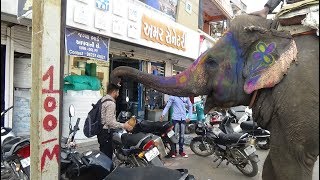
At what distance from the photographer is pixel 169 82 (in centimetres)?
250

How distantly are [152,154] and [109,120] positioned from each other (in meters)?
0.86

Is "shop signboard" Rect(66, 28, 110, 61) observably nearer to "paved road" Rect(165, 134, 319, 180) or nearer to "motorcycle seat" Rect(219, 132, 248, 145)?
"paved road" Rect(165, 134, 319, 180)

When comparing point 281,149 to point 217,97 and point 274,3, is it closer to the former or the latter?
point 217,97

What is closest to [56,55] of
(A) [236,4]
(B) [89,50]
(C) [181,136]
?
(B) [89,50]

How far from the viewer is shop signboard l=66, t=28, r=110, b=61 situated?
6.71 meters

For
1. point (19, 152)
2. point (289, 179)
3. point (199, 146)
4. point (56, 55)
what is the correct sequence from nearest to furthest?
point (289, 179) < point (56, 55) < point (19, 152) < point (199, 146)

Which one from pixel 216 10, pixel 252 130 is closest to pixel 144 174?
pixel 252 130

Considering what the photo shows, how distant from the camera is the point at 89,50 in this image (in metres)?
7.14

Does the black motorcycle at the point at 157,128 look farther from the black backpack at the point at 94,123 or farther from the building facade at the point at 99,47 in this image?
the building facade at the point at 99,47

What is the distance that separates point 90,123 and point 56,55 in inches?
130

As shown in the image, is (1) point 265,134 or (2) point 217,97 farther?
(1) point 265,134

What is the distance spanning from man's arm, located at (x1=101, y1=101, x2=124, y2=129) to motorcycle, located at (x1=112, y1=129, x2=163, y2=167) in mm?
213

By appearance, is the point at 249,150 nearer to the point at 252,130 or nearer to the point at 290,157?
the point at 252,130

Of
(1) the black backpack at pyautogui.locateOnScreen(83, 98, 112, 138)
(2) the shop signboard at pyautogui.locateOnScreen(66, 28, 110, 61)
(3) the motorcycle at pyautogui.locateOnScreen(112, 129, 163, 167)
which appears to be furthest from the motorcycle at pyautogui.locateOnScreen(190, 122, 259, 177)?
(2) the shop signboard at pyautogui.locateOnScreen(66, 28, 110, 61)
